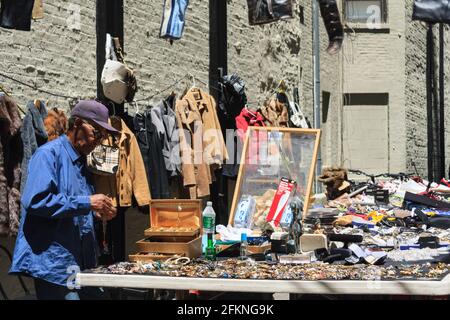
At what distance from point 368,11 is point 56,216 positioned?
1594cm

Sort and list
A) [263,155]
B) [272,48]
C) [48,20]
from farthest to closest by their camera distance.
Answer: [272,48] < [48,20] < [263,155]

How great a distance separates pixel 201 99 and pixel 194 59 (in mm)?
2438

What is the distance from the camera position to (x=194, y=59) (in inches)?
458

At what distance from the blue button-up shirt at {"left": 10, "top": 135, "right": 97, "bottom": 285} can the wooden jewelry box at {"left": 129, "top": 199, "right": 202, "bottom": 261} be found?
1.87 feet

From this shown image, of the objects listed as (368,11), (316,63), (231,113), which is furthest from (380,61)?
(231,113)

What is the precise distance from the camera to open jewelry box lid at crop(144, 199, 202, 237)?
543cm

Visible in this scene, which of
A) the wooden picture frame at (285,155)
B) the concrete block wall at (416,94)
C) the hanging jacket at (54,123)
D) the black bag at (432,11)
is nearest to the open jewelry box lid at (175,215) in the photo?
the wooden picture frame at (285,155)

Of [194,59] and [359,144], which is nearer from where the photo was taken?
[194,59]

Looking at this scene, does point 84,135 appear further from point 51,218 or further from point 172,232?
point 172,232

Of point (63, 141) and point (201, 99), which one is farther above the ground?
point (201, 99)

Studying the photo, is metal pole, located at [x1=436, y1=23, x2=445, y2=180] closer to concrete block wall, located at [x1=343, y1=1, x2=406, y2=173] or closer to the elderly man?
concrete block wall, located at [x1=343, y1=1, x2=406, y2=173]

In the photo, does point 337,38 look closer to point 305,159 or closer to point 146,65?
point 305,159

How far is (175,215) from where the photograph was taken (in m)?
5.52

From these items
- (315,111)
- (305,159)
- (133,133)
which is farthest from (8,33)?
(315,111)
